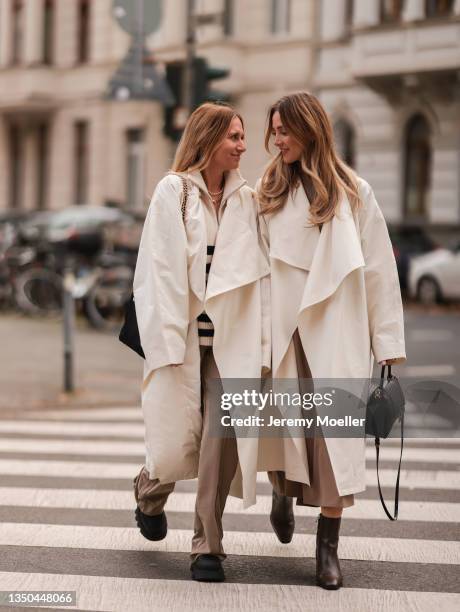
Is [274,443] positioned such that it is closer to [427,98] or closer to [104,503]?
[104,503]

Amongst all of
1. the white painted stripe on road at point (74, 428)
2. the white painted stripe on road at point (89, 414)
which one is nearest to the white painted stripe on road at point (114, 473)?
the white painted stripe on road at point (74, 428)

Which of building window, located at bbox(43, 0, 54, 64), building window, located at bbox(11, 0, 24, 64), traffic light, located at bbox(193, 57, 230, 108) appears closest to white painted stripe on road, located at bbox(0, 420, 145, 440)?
traffic light, located at bbox(193, 57, 230, 108)

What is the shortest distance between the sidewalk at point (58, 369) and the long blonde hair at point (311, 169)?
578cm

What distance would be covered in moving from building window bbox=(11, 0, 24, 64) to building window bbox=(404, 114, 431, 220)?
13753mm

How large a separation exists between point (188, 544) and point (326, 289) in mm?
1480

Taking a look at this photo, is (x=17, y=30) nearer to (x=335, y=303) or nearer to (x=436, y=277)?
(x=436, y=277)

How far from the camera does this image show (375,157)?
25.5m

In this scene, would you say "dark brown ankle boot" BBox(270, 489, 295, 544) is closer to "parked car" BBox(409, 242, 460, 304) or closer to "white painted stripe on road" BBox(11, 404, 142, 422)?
"white painted stripe on road" BBox(11, 404, 142, 422)

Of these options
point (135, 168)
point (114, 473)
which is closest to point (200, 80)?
point (114, 473)

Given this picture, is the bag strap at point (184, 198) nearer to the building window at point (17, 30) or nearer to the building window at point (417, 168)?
the building window at point (417, 168)

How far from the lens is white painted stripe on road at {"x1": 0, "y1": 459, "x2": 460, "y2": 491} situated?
6957 millimetres

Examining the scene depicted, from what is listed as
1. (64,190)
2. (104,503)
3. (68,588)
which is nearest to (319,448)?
(68,588)

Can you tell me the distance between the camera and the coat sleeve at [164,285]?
188 inches

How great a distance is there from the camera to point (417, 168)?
2523 cm
